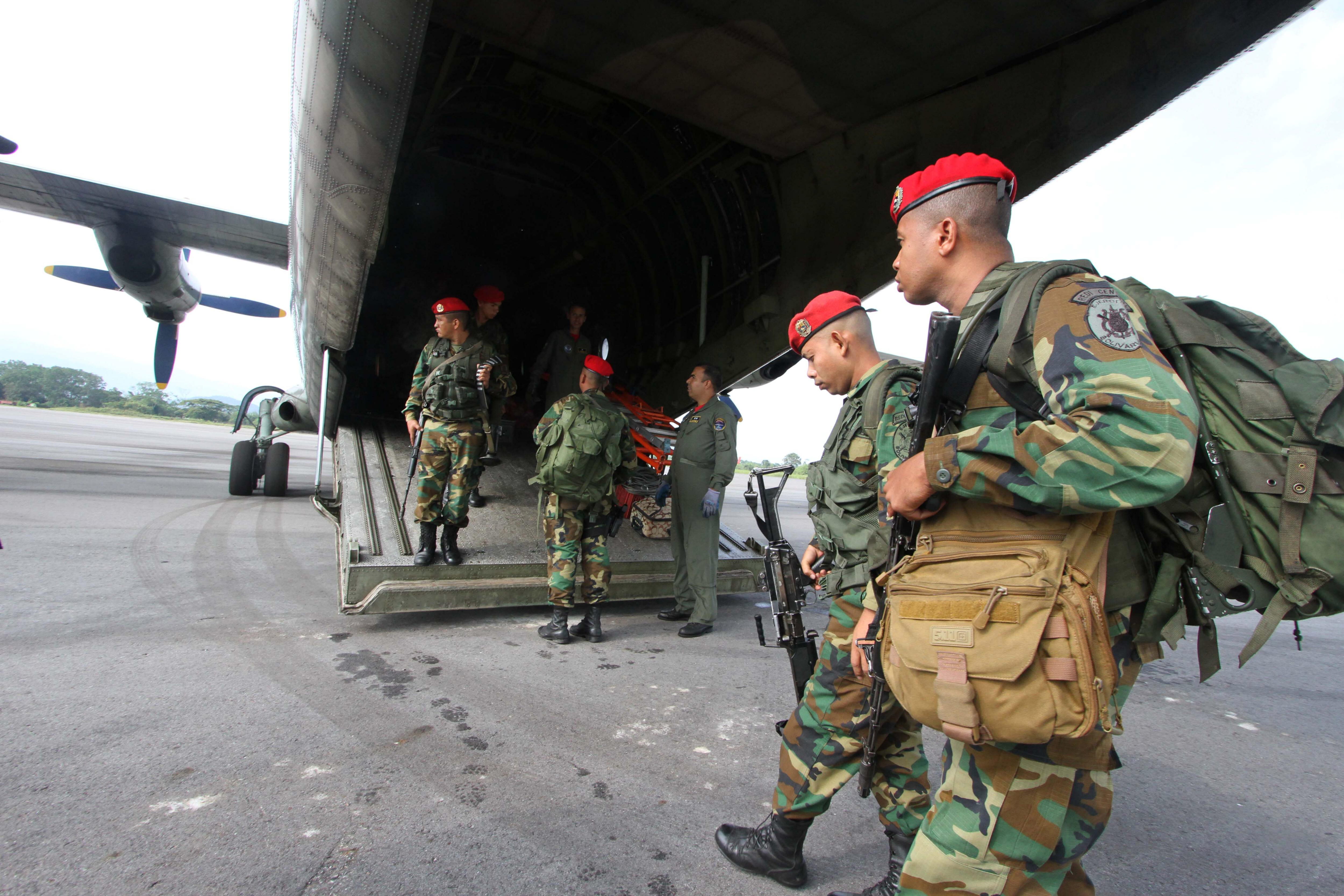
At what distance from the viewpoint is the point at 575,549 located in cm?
383

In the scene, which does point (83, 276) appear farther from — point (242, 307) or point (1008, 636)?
point (1008, 636)

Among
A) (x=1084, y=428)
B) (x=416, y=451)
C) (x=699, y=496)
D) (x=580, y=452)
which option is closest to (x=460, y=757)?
(x=580, y=452)

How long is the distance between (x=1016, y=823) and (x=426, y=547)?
11.2ft

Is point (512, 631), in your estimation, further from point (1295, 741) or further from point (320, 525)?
point (320, 525)

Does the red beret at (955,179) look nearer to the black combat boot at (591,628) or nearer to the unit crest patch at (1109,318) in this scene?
the unit crest patch at (1109,318)

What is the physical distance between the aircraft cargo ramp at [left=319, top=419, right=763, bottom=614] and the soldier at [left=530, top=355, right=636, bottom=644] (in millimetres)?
317

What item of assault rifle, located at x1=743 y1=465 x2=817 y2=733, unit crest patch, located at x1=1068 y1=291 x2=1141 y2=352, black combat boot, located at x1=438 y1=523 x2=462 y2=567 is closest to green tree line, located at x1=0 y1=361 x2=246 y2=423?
black combat boot, located at x1=438 y1=523 x2=462 y2=567

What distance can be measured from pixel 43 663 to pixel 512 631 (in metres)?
2.03

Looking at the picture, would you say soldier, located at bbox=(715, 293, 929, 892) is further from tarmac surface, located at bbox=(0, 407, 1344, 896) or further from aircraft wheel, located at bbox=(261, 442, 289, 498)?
aircraft wheel, located at bbox=(261, 442, 289, 498)

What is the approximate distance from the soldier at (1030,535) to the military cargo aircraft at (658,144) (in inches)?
92.6

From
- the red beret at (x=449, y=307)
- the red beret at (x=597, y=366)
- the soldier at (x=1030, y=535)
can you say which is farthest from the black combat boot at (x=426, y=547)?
the soldier at (x=1030, y=535)

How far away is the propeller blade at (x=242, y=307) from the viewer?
36.1ft

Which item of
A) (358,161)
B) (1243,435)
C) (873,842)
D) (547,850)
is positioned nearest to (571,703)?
(547,850)

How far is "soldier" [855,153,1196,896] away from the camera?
3.22ft
